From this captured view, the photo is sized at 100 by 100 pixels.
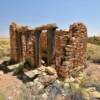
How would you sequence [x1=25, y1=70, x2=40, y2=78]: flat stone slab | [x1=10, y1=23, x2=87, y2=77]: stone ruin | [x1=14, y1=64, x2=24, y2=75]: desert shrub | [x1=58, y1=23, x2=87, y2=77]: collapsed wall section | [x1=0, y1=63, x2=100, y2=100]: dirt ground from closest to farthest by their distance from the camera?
[x1=0, y1=63, x2=100, y2=100]: dirt ground
[x1=58, y1=23, x2=87, y2=77]: collapsed wall section
[x1=10, y1=23, x2=87, y2=77]: stone ruin
[x1=25, y1=70, x2=40, y2=78]: flat stone slab
[x1=14, y1=64, x2=24, y2=75]: desert shrub

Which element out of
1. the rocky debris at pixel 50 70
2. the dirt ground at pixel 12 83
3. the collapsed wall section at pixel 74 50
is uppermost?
the collapsed wall section at pixel 74 50

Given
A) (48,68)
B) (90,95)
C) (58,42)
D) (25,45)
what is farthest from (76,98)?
(25,45)

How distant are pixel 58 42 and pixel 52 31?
0.77 m

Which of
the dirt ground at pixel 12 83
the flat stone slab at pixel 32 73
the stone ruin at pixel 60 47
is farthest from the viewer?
the flat stone slab at pixel 32 73

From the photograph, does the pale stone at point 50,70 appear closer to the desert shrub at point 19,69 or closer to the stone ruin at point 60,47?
the stone ruin at point 60,47

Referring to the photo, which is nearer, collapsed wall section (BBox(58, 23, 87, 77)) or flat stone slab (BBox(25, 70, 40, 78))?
collapsed wall section (BBox(58, 23, 87, 77))

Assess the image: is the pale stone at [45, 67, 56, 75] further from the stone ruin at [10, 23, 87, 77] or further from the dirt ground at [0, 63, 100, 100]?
the dirt ground at [0, 63, 100, 100]

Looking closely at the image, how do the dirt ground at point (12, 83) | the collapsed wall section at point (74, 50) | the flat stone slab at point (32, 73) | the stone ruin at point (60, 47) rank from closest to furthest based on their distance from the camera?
1. the dirt ground at point (12, 83)
2. the collapsed wall section at point (74, 50)
3. the stone ruin at point (60, 47)
4. the flat stone slab at point (32, 73)

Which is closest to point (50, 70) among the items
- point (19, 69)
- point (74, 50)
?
point (74, 50)

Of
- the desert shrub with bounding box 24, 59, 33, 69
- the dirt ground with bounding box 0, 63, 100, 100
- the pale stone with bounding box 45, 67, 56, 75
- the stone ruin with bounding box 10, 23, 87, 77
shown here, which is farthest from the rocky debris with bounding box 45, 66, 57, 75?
the desert shrub with bounding box 24, 59, 33, 69

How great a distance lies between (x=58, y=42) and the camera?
46.2 feet

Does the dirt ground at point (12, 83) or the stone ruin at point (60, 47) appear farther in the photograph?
the stone ruin at point (60, 47)

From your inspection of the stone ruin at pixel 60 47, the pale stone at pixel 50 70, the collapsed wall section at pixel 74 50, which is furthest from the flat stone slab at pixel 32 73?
the collapsed wall section at pixel 74 50

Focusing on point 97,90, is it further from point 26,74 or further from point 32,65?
point 32,65
